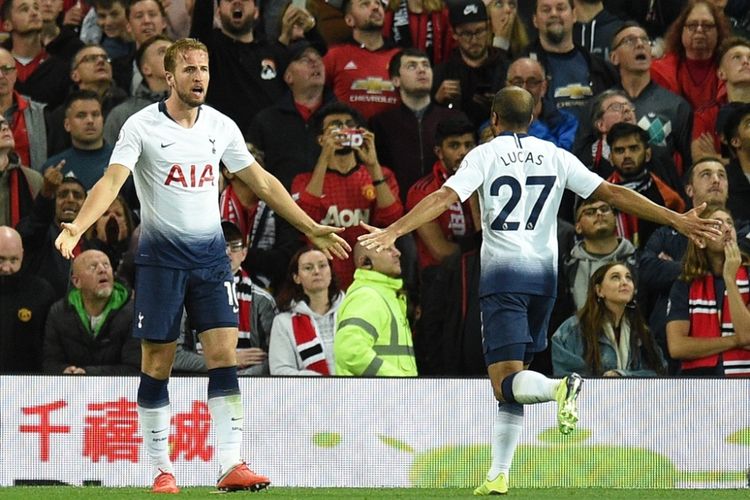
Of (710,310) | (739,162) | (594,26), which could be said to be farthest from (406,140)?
(710,310)

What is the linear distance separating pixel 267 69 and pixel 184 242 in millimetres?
5825

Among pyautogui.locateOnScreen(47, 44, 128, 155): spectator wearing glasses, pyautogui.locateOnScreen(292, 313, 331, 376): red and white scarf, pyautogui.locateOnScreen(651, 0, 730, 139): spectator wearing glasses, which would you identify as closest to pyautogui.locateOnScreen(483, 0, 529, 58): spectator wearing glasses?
pyautogui.locateOnScreen(651, 0, 730, 139): spectator wearing glasses

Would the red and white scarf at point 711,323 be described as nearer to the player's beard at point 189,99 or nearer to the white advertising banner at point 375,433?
the white advertising banner at point 375,433

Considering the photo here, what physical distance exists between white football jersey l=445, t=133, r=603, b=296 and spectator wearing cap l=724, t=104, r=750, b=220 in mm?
4356

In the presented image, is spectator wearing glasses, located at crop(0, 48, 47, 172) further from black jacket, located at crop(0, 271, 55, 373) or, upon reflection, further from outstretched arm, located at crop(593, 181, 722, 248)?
outstretched arm, located at crop(593, 181, 722, 248)

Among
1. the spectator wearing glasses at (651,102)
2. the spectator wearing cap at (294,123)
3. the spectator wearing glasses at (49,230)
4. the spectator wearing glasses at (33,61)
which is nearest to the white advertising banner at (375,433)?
the spectator wearing glasses at (49,230)

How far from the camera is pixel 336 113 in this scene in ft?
44.2

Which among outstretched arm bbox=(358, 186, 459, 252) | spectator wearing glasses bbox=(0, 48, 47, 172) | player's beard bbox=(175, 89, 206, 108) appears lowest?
outstretched arm bbox=(358, 186, 459, 252)

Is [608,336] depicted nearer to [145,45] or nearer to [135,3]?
[145,45]

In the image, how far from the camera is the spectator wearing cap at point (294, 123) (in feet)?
45.4

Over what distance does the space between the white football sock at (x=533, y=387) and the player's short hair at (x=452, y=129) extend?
15.6ft

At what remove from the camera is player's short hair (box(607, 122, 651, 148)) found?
42.9 ft

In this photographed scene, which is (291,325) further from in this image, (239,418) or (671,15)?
(671,15)

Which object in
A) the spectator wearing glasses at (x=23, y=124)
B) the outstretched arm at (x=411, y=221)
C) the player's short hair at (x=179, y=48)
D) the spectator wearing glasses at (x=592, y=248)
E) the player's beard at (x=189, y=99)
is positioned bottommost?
the spectator wearing glasses at (x=592, y=248)
